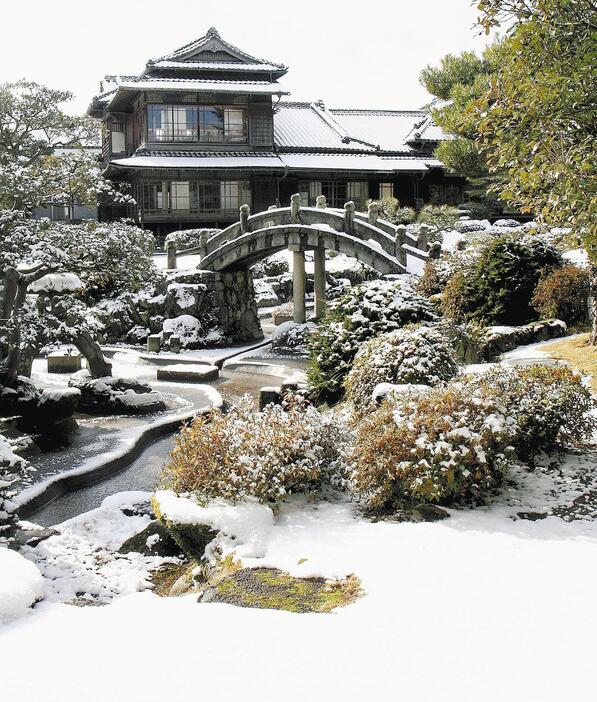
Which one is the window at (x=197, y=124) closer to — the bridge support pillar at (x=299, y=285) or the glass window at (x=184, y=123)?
the glass window at (x=184, y=123)

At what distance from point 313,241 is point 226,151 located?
55.1ft

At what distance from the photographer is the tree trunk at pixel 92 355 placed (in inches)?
709

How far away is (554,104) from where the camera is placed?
9203 millimetres

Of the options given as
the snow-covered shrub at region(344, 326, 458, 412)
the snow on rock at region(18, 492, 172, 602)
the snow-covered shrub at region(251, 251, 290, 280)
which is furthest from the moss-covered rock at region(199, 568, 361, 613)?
the snow-covered shrub at region(251, 251, 290, 280)

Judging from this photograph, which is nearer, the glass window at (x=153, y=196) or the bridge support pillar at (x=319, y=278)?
the bridge support pillar at (x=319, y=278)

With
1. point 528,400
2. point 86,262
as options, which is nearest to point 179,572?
point 528,400

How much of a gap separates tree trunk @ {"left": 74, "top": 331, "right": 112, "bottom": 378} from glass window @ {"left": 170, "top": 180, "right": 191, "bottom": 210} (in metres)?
22.3

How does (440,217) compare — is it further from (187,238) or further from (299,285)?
(187,238)

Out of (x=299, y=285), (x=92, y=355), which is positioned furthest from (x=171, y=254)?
(x=92, y=355)

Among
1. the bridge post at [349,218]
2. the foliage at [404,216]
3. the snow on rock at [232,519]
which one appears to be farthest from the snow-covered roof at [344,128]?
the snow on rock at [232,519]

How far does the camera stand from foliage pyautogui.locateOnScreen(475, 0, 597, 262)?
28.8ft

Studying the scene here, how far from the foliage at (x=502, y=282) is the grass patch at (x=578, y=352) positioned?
2.23 metres

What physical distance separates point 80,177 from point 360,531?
43.8 ft

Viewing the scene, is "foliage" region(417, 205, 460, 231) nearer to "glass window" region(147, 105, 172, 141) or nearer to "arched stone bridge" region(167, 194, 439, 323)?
"arched stone bridge" region(167, 194, 439, 323)
